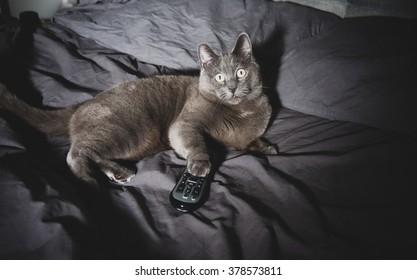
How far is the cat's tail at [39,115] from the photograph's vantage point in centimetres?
115

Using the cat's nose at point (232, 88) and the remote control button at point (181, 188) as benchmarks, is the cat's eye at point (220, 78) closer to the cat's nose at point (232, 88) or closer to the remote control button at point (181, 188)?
the cat's nose at point (232, 88)

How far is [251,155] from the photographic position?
1051 millimetres

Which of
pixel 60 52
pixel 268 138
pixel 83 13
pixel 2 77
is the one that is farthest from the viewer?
pixel 83 13

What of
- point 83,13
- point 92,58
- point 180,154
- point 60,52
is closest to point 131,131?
point 180,154

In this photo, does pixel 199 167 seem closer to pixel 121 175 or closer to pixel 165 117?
pixel 121 175

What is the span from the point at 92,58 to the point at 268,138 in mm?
1117

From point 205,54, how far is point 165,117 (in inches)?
14.3

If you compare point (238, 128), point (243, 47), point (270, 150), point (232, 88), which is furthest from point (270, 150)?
point (243, 47)

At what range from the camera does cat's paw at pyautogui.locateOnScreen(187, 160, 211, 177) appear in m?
0.96

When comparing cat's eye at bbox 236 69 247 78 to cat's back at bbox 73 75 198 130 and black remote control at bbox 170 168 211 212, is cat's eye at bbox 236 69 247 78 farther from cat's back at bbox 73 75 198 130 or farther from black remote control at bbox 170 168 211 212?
black remote control at bbox 170 168 211 212

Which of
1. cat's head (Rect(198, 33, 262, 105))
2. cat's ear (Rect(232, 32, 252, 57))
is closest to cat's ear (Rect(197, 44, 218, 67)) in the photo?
cat's head (Rect(198, 33, 262, 105))

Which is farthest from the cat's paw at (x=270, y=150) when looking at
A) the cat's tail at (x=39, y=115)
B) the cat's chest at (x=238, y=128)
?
the cat's tail at (x=39, y=115)
